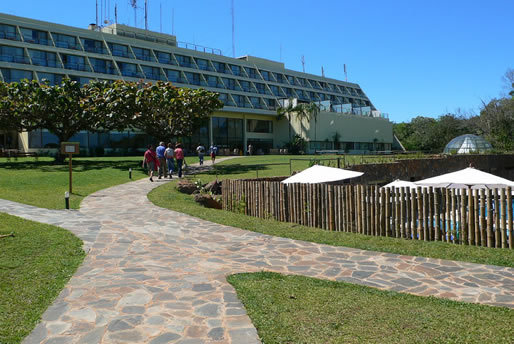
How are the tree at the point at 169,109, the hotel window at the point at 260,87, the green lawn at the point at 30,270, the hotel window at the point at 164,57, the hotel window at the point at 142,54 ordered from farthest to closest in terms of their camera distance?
the hotel window at the point at 260,87 → the hotel window at the point at 164,57 → the hotel window at the point at 142,54 → the tree at the point at 169,109 → the green lawn at the point at 30,270

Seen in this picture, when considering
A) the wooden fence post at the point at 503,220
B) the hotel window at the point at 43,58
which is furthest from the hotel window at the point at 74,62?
the wooden fence post at the point at 503,220

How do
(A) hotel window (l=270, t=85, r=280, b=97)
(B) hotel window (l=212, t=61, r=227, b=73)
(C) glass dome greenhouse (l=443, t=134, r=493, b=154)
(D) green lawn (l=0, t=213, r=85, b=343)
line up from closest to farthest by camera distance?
1. (D) green lawn (l=0, t=213, r=85, b=343)
2. (C) glass dome greenhouse (l=443, t=134, r=493, b=154)
3. (B) hotel window (l=212, t=61, r=227, b=73)
4. (A) hotel window (l=270, t=85, r=280, b=97)

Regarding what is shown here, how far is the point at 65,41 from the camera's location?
44844 mm

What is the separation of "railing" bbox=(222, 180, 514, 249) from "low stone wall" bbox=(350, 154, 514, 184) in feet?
32.4

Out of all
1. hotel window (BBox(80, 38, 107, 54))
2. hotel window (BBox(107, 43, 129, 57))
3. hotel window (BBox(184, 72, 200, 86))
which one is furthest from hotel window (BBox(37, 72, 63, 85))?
hotel window (BBox(184, 72, 200, 86))

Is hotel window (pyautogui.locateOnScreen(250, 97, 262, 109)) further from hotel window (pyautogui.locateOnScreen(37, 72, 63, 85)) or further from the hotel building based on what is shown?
hotel window (pyautogui.locateOnScreen(37, 72, 63, 85))

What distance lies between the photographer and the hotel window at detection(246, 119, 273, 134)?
5640 centimetres

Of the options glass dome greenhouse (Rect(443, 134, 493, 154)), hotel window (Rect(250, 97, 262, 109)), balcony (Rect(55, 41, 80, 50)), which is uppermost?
balcony (Rect(55, 41, 80, 50))

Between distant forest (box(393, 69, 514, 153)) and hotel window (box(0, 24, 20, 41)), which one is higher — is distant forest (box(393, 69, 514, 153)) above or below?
below

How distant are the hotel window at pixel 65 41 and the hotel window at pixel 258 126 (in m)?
21.9

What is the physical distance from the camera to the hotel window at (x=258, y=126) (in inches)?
2221

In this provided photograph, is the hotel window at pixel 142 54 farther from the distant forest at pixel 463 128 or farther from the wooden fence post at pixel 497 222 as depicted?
the wooden fence post at pixel 497 222

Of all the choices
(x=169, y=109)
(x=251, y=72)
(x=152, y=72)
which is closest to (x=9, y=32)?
(x=152, y=72)

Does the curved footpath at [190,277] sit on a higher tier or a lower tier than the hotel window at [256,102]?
lower
